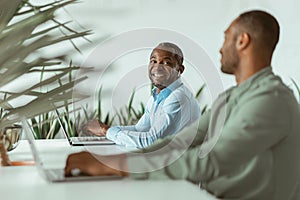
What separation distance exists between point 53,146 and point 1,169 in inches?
22.5

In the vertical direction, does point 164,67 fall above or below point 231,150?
above

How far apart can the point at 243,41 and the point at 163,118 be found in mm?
816

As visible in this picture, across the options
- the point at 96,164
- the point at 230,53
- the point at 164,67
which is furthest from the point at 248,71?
the point at 164,67

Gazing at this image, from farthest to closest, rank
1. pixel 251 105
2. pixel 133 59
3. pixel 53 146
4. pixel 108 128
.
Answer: pixel 133 59 → pixel 108 128 → pixel 53 146 → pixel 251 105

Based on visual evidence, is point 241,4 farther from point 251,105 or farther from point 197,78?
point 251,105

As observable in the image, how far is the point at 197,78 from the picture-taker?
4.55m

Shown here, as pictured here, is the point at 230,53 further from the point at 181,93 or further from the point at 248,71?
the point at 181,93

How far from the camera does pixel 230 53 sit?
1587 mm

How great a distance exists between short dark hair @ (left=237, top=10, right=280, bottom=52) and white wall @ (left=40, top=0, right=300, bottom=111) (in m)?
2.75

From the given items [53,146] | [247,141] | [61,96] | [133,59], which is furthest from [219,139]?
[133,59]

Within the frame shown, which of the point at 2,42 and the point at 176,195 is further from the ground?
the point at 2,42

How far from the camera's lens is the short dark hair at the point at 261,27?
1.54 meters

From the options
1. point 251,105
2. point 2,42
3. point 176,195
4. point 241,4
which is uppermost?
point 241,4

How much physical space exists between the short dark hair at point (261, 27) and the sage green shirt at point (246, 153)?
11 centimetres
